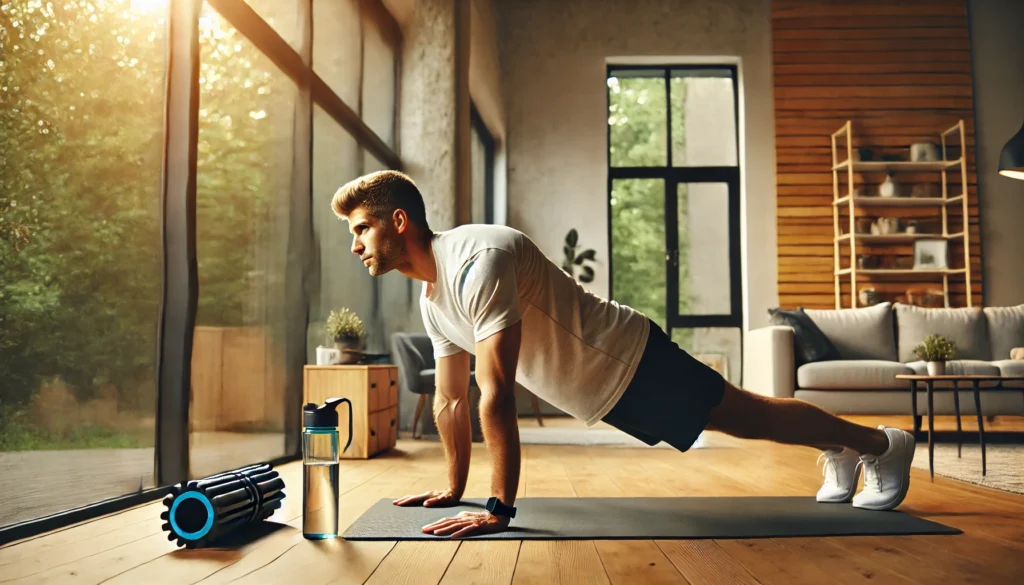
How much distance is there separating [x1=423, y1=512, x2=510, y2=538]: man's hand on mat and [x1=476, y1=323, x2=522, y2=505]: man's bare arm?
0.05 m

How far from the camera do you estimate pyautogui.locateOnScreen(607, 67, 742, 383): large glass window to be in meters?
8.34

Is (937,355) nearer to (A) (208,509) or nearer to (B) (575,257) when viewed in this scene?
(A) (208,509)

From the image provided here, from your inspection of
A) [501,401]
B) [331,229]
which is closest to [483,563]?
[501,401]

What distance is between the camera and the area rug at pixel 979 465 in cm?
308

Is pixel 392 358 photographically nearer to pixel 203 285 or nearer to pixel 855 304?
pixel 203 285

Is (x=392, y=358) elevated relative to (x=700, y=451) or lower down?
elevated

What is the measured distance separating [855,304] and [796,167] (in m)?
1.38

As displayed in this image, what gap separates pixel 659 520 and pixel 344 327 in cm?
248

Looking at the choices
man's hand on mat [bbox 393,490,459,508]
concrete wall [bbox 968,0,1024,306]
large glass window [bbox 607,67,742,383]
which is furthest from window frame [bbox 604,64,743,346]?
man's hand on mat [bbox 393,490,459,508]

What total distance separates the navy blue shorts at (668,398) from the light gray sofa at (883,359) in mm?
3563

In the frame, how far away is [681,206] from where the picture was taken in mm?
8438

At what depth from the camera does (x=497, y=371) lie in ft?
6.31

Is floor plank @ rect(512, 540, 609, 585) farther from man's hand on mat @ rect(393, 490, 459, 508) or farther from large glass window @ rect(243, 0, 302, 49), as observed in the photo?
large glass window @ rect(243, 0, 302, 49)

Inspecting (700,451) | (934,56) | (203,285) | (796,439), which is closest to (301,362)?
(203,285)
